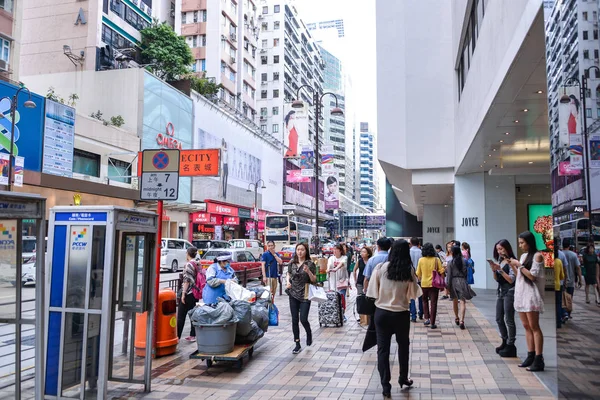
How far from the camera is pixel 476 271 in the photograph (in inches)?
722

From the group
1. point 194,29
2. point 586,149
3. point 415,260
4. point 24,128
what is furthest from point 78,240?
point 194,29

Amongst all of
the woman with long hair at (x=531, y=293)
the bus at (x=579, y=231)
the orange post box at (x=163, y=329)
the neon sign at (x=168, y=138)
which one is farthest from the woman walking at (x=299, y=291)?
the neon sign at (x=168, y=138)

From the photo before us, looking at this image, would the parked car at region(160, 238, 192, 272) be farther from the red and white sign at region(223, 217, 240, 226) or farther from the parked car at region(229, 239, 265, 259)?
the red and white sign at region(223, 217, 240, 226)

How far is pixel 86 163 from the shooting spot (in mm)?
28766

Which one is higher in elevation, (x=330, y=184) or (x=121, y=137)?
(x=121, y=137)

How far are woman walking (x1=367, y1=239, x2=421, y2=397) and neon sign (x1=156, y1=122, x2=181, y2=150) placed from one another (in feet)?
102

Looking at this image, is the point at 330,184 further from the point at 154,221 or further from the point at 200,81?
the point at 154,221

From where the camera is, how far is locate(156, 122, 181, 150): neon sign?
34.9 meters

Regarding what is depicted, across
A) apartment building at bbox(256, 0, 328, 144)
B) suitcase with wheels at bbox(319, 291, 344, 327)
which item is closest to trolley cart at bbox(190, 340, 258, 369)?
suitcase with wheels at bbox(319, 291, 344, 327)

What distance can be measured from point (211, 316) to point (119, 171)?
88.1 feet

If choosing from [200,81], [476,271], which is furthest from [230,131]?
[476,271]

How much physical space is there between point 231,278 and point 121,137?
2524cm

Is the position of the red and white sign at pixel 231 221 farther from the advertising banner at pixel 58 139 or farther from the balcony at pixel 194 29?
the balcony at pixel 194 29

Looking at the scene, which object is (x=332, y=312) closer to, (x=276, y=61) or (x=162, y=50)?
(x=162, y=50)
